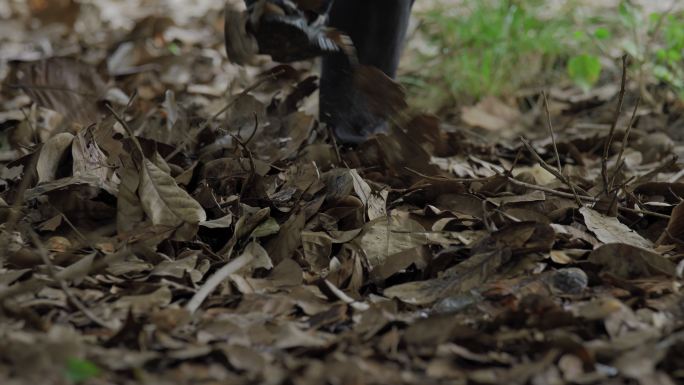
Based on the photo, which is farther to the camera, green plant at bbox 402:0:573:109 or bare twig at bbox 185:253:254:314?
green plant at bbox 402:0:573:109

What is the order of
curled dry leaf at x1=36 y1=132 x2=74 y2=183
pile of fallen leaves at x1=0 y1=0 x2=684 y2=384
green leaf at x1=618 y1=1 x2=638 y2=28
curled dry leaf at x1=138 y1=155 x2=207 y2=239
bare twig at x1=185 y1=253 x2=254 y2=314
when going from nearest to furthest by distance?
1. pile of fallen leaves at x1=0 y1=0 x2=684 y2=384
2. bare twig at x1=185 y1=253 x2=254 y2=314
3. curled dry leaf at x1=138 y1=155 x2=207 y2=239
4. curled dry leaf at x1=36 y1=132 x2=74 y2=183
5. green leaf at x1=618 y1=1 x2=638 y2=28

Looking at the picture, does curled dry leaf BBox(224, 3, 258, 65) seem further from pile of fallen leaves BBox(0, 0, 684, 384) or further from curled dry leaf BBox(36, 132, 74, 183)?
curled dry leaf BBox(36, 132, 74, 183)

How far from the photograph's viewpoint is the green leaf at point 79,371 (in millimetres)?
897

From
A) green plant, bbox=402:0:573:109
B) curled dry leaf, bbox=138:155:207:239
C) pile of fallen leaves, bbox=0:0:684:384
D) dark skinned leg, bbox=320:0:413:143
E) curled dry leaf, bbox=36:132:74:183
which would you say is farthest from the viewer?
green plant, bbox=402:0:573:109

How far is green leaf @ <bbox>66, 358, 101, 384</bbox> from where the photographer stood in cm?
90

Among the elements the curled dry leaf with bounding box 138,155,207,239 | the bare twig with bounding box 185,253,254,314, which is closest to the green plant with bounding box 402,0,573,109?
the curled dry leaf with bounding box 138,155,207,239

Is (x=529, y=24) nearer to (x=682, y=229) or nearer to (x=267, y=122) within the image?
(x=267, y=122)

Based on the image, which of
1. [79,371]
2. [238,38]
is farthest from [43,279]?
[238,38]

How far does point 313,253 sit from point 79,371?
1.85ft

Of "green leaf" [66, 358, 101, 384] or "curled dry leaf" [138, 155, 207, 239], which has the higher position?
"green leaf" [66, 358, 101, 384]

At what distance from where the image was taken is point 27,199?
4.74ft

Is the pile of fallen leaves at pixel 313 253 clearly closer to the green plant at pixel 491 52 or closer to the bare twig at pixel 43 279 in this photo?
the bare twig at pixel 43 279

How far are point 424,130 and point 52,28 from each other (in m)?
2.25

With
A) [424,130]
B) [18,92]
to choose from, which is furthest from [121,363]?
[18,92]
